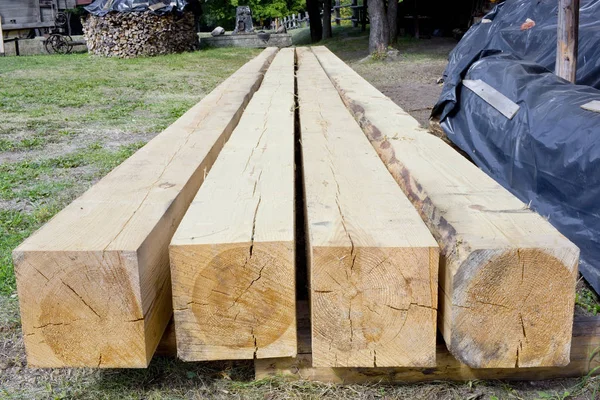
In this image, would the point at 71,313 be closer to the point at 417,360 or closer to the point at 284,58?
the point at 417,360

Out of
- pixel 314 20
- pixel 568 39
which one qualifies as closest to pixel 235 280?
pixel 568 39

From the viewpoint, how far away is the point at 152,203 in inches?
87.2

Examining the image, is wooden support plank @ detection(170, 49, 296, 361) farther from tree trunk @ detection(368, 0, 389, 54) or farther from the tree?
the tree

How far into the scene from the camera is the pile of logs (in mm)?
18531

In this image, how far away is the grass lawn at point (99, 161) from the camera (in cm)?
218

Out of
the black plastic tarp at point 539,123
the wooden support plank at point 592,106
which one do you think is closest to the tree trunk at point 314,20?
the black plastic tarp at point 539,123

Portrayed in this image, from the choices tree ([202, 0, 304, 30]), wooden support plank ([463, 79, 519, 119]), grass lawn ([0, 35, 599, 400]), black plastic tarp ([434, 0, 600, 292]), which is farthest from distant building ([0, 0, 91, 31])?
wooden support plank ([463, 79, 519, 119])

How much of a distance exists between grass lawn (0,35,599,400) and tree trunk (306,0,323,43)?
9.84 metres

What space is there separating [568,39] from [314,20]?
22125mm

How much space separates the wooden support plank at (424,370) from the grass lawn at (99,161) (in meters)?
0.03

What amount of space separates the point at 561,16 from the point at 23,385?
16.1 ft

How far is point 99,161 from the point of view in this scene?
18.2 feet

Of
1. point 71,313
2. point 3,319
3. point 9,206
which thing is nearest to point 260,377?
point 71,313

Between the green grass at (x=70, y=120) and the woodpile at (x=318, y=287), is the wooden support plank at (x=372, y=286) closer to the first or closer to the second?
the woodpile at (x=318, y=287)
